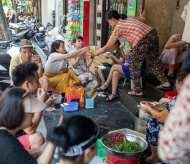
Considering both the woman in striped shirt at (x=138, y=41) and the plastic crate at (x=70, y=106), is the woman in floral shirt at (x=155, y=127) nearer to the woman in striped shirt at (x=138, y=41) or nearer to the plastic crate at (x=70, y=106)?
the woman in striped shirt at (x=138, y=41)

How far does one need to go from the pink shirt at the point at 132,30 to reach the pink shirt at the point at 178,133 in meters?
3.17

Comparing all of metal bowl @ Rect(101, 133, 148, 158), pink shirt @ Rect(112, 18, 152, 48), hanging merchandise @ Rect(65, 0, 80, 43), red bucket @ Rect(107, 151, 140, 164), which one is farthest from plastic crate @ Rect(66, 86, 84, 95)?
hanging merchandise @ Rect(65, 0, 80, 43)

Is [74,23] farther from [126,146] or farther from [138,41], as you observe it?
[126,146]

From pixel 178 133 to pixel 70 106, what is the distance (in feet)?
11.8

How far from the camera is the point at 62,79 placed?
16.3 feet

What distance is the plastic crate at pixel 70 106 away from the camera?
4.63 m

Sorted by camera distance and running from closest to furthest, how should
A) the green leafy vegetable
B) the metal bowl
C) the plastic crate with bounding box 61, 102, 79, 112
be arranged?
the metal bowl → the green leafy vegetable → the plastic crate with bounding box 61, 102, 79, 112

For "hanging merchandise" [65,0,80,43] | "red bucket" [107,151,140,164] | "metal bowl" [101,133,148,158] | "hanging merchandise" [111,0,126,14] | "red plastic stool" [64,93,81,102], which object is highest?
"hanging merchandise" [111,0,126,14]

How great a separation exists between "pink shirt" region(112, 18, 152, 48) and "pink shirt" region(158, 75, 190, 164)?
3175 millimetres

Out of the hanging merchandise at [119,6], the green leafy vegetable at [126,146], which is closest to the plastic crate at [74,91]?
the green leafy vegetable at [126,146]

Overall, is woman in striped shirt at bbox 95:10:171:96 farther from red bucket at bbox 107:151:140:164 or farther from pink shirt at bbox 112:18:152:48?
red bucket at bbox 107:151:140:164

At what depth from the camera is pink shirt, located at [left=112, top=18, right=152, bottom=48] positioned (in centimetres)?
431

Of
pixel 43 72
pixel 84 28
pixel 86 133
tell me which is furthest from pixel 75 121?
pixel 84 28

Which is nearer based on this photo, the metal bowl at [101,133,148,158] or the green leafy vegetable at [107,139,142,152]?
the metal bowl at [101,133,148,158]
